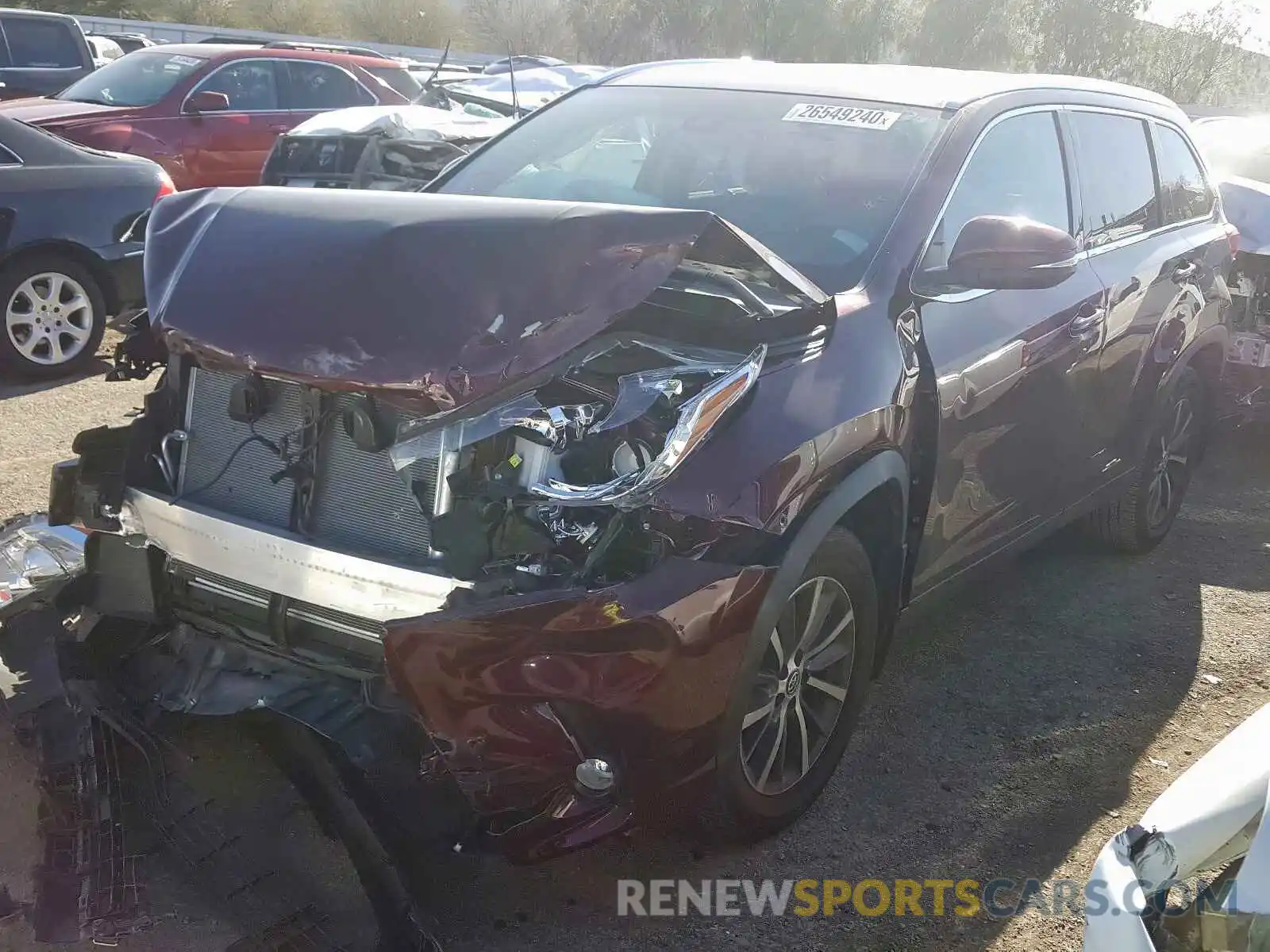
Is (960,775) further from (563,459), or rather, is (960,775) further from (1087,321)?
(563,459)

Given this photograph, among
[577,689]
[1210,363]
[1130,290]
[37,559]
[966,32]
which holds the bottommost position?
[37,559]

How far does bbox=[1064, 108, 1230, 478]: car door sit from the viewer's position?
4301mm

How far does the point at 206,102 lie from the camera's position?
32.0ft

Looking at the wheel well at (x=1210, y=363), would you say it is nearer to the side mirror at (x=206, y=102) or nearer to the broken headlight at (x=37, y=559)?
the broken headlight at (x=37, y=559)

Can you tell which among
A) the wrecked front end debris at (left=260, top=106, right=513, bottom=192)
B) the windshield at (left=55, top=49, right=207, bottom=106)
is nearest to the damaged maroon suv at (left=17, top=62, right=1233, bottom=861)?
the wrecked front end debris at (left=260, top=106, right=513, bottom=192)

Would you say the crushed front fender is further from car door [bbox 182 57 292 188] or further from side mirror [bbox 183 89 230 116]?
side mirror [bbox 183 89 230 116]

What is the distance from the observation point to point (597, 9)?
41.3 metres

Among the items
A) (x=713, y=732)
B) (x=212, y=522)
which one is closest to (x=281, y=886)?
(x=212, y=522)

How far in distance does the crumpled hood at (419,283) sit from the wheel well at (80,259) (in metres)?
4.23

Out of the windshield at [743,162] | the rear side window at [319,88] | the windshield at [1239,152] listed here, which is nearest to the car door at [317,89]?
the rear side window at [319,88]

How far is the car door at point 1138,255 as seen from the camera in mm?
4301

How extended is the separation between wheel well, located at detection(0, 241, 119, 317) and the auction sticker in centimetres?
462

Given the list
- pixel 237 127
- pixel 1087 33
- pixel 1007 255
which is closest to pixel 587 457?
pixel 1007 255

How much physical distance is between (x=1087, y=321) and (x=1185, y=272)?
3.61 ft
